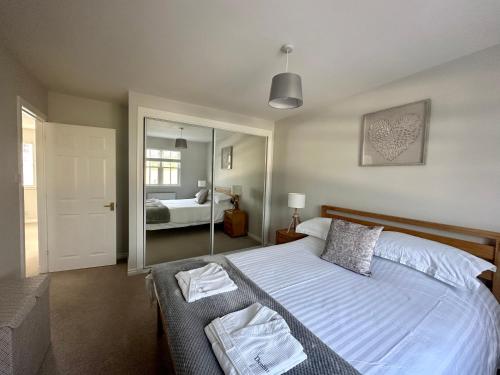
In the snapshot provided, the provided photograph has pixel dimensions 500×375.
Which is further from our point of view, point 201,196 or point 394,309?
Answer: point 201,196

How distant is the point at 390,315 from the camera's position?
1.25 m

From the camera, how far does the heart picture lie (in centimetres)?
210

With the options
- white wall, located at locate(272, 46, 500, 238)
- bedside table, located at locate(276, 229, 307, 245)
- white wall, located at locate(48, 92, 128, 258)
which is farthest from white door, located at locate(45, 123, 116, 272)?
white wall, located at locate(272, 46, 500, 238)

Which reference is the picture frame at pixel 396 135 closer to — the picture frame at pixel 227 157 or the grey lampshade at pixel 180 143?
the picture frame at pixel 227 157

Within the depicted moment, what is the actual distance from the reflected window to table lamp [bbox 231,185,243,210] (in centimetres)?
97

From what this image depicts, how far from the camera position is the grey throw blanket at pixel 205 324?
87cm

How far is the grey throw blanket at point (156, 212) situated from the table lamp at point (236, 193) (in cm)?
117

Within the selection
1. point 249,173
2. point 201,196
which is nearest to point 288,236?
point 249,173

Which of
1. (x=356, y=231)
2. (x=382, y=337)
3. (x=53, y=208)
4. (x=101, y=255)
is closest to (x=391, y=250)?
(x=356, y=231)

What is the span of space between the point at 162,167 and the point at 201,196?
2.55ft

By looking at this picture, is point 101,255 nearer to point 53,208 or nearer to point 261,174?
point 53,208

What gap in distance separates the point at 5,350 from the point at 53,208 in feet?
7.51

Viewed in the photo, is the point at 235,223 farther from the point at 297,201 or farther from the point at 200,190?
the point at 297,201

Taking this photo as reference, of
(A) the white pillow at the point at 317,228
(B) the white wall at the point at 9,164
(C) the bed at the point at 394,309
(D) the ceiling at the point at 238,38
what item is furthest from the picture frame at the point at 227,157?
(B) the white wall at the point at 9,164
